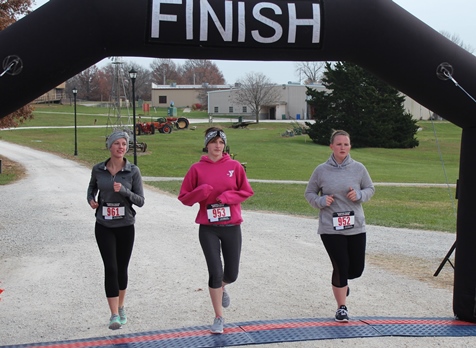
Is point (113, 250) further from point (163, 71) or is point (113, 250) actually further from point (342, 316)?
point (163, 71)

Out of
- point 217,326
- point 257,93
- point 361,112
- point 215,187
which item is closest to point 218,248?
point 215,187

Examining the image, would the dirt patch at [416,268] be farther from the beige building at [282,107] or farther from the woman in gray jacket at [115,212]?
the beige building at [282,107]

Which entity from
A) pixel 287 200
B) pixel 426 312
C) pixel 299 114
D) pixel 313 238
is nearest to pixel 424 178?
pixel 287 200

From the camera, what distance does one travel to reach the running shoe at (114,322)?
18.6 feet

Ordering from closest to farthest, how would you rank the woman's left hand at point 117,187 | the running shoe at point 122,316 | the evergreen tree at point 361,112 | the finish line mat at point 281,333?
the finish line mat at point 281,333
the woman's left hand at point 117,187
the running shoe at point 122,316
the evergreen tree at point 361,112

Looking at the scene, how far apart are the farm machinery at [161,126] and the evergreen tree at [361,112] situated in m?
13.8

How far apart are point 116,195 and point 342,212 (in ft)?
7.29

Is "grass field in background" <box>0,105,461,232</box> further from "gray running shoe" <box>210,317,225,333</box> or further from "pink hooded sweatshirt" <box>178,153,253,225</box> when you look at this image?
"gray running shoe" <box>210,317,225,333</box>

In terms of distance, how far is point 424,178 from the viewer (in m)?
31.4

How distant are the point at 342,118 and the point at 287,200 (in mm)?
35802

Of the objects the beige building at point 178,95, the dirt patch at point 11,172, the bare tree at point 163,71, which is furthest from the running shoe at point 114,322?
the bare tree at point 163,71

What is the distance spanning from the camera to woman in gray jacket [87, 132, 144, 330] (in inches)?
222

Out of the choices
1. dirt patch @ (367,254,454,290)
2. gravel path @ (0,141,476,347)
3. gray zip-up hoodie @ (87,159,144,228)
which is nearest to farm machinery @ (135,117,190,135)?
gravel path @ (0,141,476,347)

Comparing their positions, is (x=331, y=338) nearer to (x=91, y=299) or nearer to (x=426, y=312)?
(x=426, y=312)
